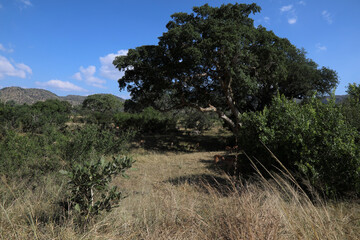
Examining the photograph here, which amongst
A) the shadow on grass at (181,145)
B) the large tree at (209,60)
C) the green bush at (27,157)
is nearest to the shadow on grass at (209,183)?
the green bush at (27,157)

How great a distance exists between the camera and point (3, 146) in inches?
202

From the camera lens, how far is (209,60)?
11.5m

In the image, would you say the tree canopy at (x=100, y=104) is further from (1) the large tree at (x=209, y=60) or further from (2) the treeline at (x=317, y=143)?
(2) the treeline at (x=317, y=143)

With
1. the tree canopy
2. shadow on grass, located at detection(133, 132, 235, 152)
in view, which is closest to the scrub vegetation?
shadow on grass, located at detection(133, 132, 235, 152)

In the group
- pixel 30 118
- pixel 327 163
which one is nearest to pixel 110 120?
pixel 30 118

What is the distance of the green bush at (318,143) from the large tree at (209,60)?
15.2ft

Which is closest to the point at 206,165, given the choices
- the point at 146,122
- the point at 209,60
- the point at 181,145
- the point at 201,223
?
the point at 209,60

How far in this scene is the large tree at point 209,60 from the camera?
11.0 m

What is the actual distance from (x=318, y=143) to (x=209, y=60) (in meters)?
8.06

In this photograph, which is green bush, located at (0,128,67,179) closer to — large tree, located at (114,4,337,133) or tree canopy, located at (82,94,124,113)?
large tree, located at (114,4,337,133)

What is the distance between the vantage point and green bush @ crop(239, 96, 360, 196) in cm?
412

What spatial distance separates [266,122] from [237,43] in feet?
20.6

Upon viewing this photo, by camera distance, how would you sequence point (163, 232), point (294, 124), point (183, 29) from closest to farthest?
point (163, 232), point (294, 124), point (183, 29)

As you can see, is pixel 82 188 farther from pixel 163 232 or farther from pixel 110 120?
pixel 110 120
